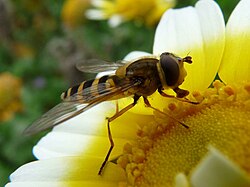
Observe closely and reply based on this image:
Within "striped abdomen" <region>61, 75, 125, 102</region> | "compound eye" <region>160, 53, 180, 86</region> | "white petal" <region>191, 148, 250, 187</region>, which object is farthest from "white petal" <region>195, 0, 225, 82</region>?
"white petal" <region>191, 148, 250, 187</region>

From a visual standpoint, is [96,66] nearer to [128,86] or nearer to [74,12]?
[128,86]

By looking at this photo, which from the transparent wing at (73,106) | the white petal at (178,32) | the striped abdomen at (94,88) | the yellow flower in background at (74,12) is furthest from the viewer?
the yellow flower in background at (74,12)

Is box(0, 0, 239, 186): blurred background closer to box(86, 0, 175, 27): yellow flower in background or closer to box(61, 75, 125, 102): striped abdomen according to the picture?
box(86, 0, 175, 27): yellow flower in background

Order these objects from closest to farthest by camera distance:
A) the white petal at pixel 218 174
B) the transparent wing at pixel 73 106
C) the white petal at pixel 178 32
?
the white petal at pixel 218 174 → the transparent wing at pixel 73 106 → the white petal at pixel 178 32

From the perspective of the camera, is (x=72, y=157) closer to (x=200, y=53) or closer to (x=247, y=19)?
(x=200, y=53)

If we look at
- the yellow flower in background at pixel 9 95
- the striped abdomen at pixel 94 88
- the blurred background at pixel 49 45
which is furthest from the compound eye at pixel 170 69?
the yellow flower in background at pixel 9 95

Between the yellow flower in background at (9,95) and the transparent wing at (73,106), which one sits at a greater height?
the transparent wing at (73,106)

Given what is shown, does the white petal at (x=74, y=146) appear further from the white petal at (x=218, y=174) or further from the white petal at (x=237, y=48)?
the white petal at (x=218, y=174)

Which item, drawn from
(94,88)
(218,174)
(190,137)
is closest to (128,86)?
(94,88)
